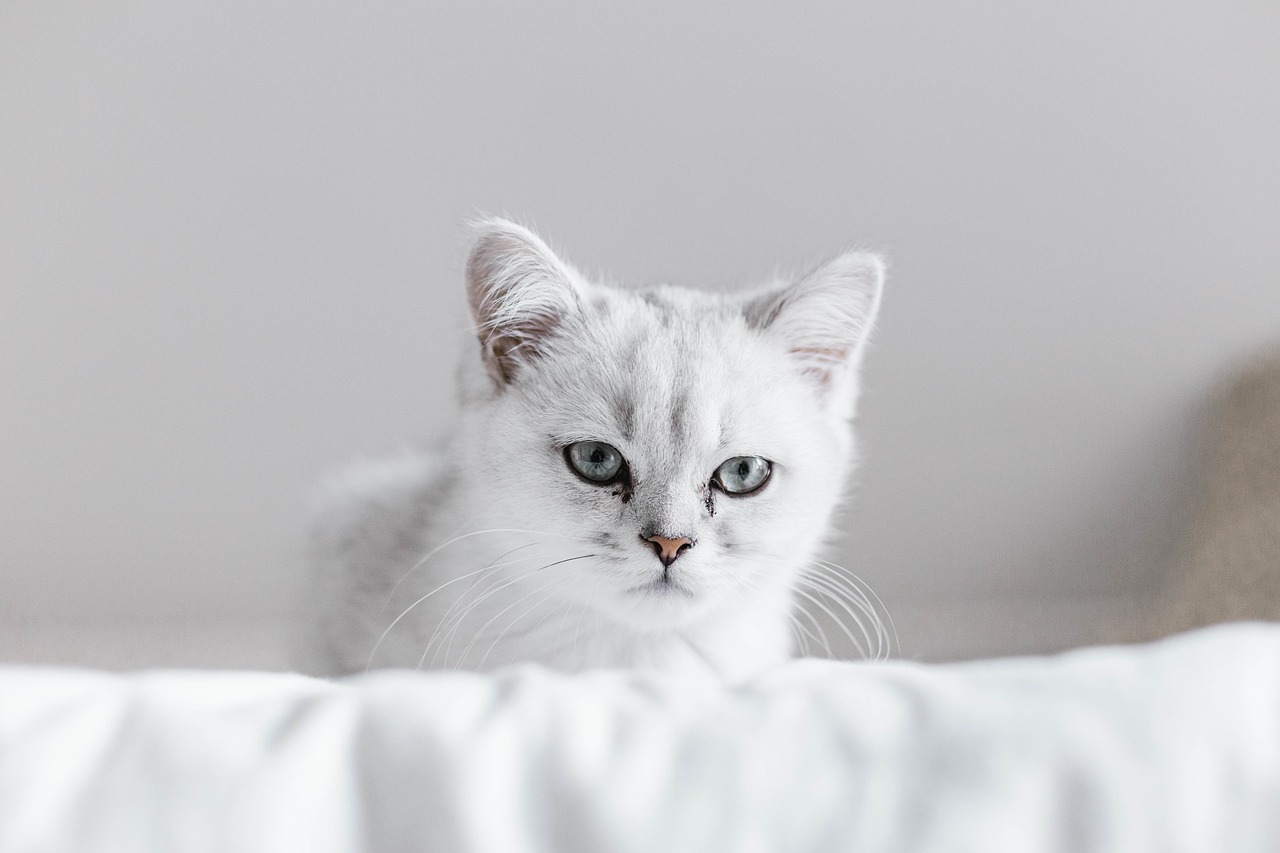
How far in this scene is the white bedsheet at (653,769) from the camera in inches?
13.6

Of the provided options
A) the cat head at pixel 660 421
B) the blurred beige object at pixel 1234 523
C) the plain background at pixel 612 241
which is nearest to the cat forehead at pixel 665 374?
the cat head at pixel 660 421

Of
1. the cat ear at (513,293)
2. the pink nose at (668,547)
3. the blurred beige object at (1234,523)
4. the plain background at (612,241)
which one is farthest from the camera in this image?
the plain background at (612,241)

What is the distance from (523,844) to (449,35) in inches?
56.9

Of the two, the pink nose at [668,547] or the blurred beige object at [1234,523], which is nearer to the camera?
the pink nose at [668,547]

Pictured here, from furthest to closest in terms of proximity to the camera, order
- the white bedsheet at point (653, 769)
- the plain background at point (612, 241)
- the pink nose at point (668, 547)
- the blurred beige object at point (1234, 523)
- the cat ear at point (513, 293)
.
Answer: the plain background at point (612, 241) → the blurred beige object at point (1234, 523) → the cat ear at point (513, 293) → the pink nose at point (668, 547) → the white bedsheet at point (653, 769)

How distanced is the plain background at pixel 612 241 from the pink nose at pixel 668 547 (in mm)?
690

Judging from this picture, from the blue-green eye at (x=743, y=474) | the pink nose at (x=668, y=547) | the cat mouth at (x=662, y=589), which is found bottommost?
the cat mouth at (x=662, y=589)

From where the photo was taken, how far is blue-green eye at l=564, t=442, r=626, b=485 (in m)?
0.92

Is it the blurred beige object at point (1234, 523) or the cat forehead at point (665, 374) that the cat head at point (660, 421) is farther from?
the blurred beige object at point (1234, 523)

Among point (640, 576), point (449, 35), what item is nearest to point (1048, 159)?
point (449, 35)

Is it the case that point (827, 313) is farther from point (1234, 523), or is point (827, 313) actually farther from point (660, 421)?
point (1234, 523)

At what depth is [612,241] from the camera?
1654 millimetres

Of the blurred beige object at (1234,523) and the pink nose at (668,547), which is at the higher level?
the pink nose at (668,547)

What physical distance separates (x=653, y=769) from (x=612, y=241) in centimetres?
137
